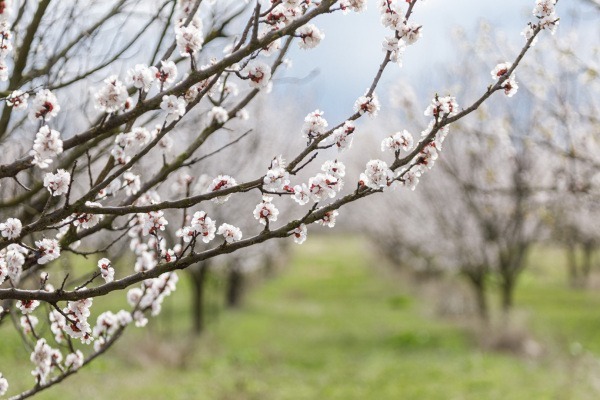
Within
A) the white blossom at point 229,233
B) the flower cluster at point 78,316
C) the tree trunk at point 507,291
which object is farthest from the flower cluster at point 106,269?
the tree trunk at point 507,291

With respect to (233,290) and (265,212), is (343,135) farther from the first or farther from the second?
(233,290)

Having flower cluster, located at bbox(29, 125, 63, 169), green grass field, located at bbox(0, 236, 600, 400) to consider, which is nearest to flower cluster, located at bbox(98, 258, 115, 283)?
flower cluster, located at bbox(29, 125, 63, 169)

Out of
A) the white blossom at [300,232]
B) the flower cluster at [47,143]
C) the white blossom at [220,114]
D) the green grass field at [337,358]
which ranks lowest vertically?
the green grass field at [337,358]

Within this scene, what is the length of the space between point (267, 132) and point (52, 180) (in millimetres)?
20885

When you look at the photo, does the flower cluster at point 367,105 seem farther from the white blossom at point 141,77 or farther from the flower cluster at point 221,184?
the white blossom at point 141,77

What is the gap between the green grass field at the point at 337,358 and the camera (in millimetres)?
11953

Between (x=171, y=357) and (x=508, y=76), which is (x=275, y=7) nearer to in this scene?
(x=508, y=76)

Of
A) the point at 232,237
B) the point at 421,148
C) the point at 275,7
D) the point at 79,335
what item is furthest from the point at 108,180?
the point at 421,148

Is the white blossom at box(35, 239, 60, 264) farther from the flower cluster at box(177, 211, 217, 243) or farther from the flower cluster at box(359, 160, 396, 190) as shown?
the flower cluster at box(359, 160, 396, 190)

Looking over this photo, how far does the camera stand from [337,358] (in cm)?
1631

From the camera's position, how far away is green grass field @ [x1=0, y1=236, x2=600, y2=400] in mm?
11953

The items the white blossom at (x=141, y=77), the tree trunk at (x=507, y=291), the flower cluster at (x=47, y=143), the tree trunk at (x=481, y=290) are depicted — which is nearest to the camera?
the flower cluster at (x=47, y=143)

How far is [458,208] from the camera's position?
19578mm

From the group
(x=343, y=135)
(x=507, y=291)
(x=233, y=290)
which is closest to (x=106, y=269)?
(x=343, y=135)
